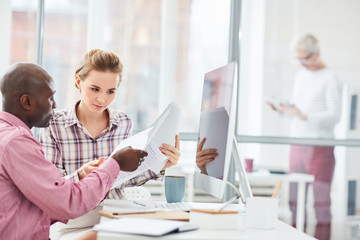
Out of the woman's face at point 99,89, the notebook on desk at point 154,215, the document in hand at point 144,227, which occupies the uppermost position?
the woman's face at point 99,89

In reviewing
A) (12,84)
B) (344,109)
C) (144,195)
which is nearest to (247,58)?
(344,109)

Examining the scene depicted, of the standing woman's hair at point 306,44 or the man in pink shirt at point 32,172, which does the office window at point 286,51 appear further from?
the man in pink shirt at point 32,172

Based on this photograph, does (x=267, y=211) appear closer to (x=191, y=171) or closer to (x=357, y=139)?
(x=191, y=171)

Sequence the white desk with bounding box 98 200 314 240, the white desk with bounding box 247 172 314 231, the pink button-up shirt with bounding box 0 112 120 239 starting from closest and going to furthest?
the white desk with bounding box 98 200 314 240 < the pink button-up shirt with bounding box 0 112 120 239 < the white desk with bounding box 247 172 314 231

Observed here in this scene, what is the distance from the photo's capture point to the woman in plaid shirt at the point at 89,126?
6.98ft

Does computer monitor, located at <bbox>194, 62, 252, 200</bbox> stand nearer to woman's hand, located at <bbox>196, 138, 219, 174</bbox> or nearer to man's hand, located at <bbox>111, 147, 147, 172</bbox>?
woman's hand, located at <bbox>196, 138, 219, 174</bbox>

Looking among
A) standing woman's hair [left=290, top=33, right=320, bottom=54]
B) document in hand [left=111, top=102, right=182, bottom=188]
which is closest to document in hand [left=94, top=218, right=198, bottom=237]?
document in hand [left=111, top=102, right=182, bottom=188]

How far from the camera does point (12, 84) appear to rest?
1610mm

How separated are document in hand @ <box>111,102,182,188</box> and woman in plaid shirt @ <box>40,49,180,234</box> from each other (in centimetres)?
28

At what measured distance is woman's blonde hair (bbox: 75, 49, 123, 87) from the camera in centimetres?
213

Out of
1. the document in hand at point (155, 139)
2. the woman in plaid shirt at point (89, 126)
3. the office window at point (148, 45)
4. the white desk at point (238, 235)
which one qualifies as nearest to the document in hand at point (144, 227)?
the white desk at point (238, 235)

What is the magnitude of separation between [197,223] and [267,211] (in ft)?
0.69

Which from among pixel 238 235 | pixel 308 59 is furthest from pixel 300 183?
pixel 238 235

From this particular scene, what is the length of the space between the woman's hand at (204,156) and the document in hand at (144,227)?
0.44 meters
